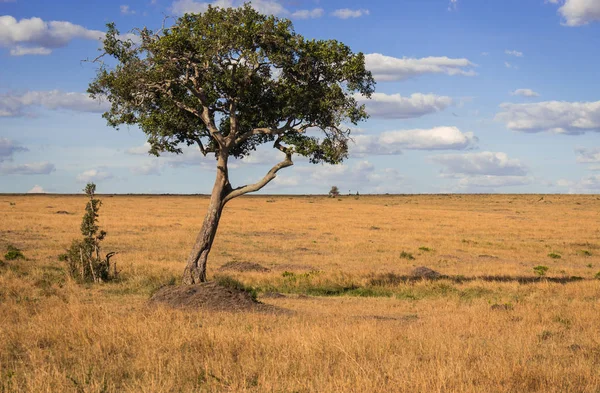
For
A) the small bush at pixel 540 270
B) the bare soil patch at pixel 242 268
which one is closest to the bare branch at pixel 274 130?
the bare soil patch at pixel 242 268

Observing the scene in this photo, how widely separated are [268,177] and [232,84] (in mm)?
3464

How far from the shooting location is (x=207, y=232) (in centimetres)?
2217

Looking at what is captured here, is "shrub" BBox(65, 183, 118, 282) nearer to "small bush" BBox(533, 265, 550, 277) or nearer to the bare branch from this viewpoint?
the bare branch

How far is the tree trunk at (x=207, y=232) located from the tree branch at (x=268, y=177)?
365 mm

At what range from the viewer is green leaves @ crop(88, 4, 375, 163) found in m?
21.1

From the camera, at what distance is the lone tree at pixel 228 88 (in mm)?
21156

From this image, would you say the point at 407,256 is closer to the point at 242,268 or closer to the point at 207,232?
the point at 242,268

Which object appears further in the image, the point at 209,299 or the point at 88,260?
the point at 88,260

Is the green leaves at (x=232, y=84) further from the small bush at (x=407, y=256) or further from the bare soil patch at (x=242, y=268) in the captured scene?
the small bush at (x=407, y=256)

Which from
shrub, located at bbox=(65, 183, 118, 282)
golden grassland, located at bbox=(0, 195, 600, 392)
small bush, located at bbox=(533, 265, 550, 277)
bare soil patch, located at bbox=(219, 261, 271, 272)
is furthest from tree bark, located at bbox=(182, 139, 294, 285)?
small bush, located at bbox=(533, 265, 550, 277)

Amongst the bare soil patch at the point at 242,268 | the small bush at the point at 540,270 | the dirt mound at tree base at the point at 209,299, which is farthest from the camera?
the small bush at the point at 540,270

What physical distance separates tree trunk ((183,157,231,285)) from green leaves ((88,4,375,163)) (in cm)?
92

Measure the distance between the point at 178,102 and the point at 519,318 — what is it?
43.0 ft

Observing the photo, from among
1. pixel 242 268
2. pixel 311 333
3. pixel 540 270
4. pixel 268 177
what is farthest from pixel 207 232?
pixel 540 270
